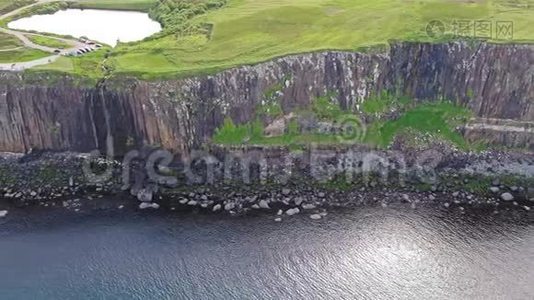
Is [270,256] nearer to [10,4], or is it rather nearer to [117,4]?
[117,4]

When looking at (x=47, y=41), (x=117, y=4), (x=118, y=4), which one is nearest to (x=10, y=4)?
(x=117, y=4)

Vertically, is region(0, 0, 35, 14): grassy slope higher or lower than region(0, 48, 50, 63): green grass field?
higher

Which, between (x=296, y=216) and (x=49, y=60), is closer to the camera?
(x=296, y=216)

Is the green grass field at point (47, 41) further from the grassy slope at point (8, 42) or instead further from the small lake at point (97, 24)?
the small lake at point (97, 24)

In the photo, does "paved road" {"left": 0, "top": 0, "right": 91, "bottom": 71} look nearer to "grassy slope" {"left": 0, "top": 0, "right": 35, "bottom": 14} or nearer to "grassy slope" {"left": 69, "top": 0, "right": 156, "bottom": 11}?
"grassy slope" {"left": 0, "top": 0, "right": 35, "bottom": 14}

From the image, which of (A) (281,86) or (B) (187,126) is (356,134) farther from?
(B) (187,126)

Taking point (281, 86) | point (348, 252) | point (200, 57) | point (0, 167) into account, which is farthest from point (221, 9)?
point (348, 252)

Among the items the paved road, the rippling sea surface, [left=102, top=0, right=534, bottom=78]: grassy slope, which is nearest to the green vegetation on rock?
the paved road
